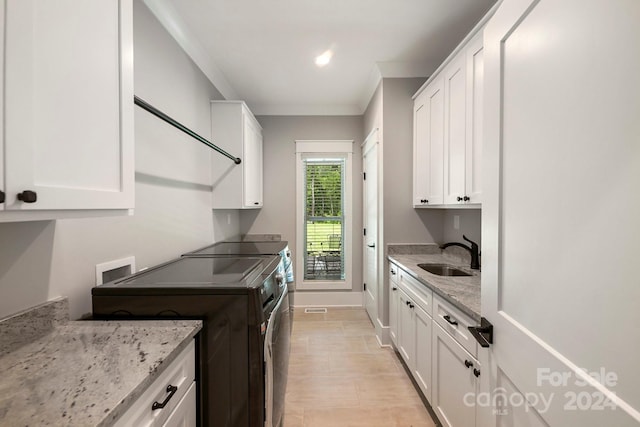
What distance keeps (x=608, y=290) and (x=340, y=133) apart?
11.2 feet

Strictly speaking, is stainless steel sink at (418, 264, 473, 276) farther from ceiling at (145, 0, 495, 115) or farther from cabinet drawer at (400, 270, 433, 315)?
ceiling at (145, 0, 495, 115)

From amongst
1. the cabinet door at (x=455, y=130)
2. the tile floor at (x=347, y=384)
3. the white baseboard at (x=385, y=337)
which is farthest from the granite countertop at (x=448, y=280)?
the tile floor at (x=347, y=384)

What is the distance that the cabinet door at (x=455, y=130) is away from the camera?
1771 mm

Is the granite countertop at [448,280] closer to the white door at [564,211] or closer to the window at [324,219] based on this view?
the white door at [564,211]

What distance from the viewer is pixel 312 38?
2145 millimetres

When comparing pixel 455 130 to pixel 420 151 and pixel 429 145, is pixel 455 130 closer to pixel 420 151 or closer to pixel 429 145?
pixel 429 145

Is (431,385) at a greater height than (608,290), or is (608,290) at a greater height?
(608,290)

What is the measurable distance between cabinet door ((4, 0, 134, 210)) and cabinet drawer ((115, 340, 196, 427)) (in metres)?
0.55

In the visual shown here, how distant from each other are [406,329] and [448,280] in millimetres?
720

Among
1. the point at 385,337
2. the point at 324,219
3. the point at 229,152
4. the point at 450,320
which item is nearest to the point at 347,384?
the point at 385,337

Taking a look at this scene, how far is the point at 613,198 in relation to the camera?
Answer: 1.73 feet

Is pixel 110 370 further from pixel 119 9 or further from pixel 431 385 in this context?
pixel 431 385

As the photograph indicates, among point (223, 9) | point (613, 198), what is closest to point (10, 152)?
point (613, 198)

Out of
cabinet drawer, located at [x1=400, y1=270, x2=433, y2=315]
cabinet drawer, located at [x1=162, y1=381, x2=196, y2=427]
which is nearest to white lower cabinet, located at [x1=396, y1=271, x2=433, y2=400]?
cabinet drawer, located at [x1=400, y1=270, x2=433, y2=315]
